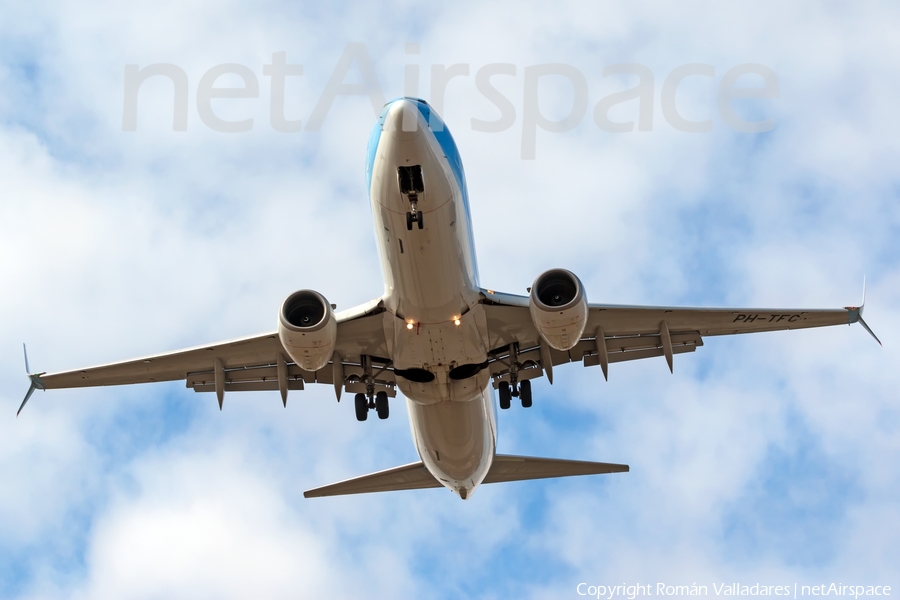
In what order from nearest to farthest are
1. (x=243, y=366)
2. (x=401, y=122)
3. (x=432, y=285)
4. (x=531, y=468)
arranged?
(x=401, y=122), (x=432, y=285), (x=243, y=366), (x=531, y=468)

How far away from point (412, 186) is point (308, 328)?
11.8 feet

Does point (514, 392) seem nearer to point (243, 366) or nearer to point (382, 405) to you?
point (382, 405)

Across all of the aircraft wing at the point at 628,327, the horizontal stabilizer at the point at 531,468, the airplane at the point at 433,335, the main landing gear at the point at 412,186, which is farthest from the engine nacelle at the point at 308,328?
the horizontal stabilizer at the point at 531,468

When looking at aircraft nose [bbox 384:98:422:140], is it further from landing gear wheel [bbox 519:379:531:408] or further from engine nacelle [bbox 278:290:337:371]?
landing gear wheel [bbox 519:379:531:408]

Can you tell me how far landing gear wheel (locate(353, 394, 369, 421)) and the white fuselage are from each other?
1.09m

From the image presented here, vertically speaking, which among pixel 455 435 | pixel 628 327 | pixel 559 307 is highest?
pixel 559 307

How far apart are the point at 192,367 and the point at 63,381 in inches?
117

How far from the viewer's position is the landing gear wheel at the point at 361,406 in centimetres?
2288

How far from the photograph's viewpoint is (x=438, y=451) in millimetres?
22594

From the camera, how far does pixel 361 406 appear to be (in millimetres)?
22875

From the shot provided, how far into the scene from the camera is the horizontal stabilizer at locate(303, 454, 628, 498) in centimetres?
2591

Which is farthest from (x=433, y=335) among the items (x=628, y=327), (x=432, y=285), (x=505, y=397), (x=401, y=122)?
(x=628, y=327)

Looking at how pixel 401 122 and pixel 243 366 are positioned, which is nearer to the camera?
pixel 401 122

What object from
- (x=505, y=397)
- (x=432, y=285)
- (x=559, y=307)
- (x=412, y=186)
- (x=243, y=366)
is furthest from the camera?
(x=243, y=366)
